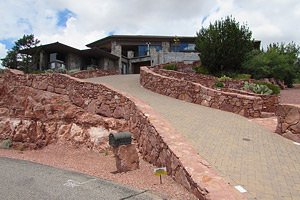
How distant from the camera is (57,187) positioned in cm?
437

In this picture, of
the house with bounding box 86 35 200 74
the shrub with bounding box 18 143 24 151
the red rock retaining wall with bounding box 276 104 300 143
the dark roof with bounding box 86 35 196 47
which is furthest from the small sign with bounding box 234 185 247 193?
the dark roof with bounding box 86 35 196 47

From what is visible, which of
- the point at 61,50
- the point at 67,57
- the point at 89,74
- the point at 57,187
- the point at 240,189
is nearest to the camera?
the point at 240,189

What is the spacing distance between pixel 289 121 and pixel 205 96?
15.3 ft

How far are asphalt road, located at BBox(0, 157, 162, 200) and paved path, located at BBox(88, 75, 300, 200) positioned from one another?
179 cm

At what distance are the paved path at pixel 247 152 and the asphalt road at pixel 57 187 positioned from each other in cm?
179

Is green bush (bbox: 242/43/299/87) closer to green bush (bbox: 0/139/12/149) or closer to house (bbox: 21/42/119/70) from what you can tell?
house (bbox: 21/42/119/70)

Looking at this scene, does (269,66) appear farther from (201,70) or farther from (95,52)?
(95,52)

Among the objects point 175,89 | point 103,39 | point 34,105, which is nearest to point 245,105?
point 175,89

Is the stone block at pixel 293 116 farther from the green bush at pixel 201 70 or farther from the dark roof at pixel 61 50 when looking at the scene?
the dark roof at pixel 61 50

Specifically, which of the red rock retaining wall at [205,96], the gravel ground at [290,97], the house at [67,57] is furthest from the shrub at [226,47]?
the house at [67,57]

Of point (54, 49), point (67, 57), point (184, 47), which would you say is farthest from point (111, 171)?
point (184, 47)

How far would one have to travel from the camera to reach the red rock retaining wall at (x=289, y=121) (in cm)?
606

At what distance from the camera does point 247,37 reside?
20.8m

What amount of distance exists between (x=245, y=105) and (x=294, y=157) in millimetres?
4451
